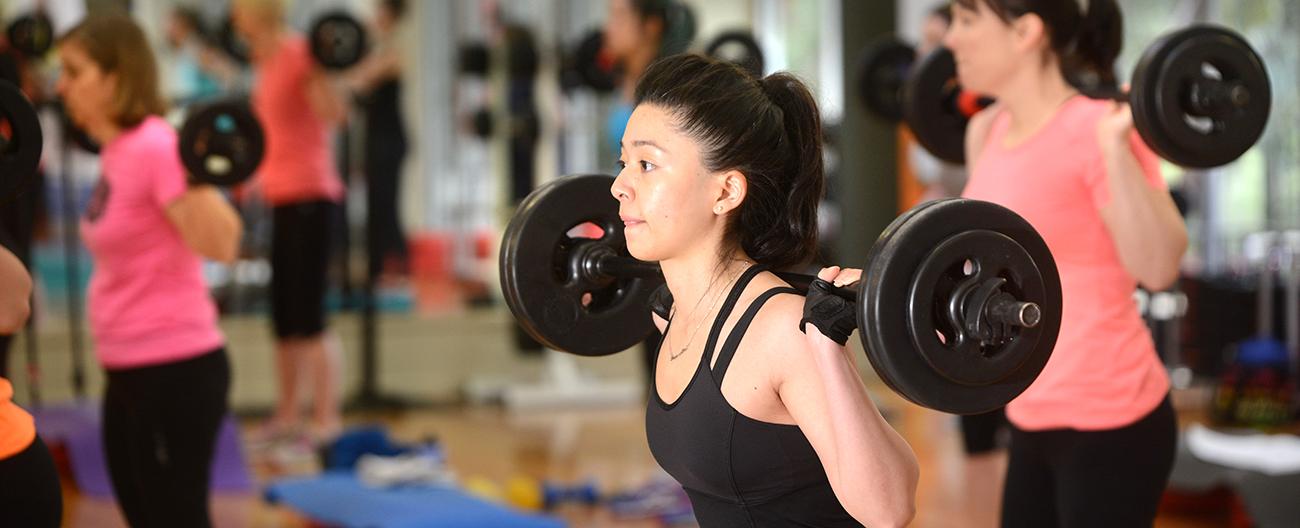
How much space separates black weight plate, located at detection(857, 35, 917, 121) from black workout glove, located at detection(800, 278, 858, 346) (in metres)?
1.93

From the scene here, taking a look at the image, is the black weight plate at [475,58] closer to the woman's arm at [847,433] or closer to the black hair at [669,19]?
the black hair at [669,19]

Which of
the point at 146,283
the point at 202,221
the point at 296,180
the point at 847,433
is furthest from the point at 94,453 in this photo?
the point at 847,433

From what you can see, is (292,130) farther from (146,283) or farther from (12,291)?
(12,291)

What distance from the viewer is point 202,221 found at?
8.34 ft

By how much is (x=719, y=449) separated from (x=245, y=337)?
4.80 metres

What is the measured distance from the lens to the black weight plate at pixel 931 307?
51.2 inches

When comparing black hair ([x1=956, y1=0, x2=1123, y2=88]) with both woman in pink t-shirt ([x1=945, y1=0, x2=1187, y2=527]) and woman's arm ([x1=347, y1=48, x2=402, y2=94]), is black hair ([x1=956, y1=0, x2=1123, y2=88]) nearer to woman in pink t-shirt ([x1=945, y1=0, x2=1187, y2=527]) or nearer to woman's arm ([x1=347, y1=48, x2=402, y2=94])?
woman in pink t-shirt ([x1=945, y1=0, x2=1187, y2=527])

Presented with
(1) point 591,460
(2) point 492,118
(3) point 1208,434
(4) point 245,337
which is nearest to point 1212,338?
(3) point 1208,434

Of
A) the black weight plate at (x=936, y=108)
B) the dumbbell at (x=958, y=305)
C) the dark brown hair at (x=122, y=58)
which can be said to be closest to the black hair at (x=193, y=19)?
the dark brown hair at (x=122, y=58)

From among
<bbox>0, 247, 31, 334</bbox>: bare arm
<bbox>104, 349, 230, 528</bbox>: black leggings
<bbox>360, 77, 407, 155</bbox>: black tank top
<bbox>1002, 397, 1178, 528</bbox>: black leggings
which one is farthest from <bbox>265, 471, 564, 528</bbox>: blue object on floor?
<bbox>360, 77, 407, 155</bbox>: black tank top

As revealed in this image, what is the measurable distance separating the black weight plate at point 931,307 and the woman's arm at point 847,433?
0.06 metres

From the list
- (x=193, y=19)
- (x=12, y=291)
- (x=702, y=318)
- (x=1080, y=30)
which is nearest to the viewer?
(x=702, y=318)

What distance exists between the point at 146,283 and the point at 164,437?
317mm

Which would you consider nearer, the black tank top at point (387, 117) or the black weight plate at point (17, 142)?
the black weight plate at point (17, 142)
